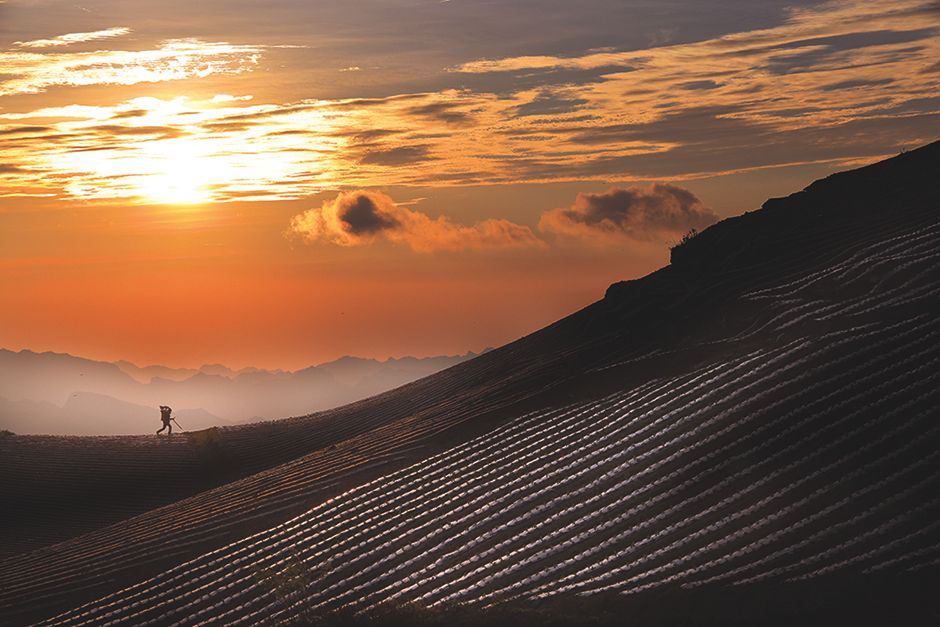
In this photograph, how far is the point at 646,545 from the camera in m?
16.7

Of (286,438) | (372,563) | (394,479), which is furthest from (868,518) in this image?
(286,438)

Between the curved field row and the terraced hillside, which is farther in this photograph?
the curved field row

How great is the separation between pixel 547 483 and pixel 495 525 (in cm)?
137

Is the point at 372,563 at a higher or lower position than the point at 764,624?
higher

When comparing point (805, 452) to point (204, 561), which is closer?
point (805, 452)

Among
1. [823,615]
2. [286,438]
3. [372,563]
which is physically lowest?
[823,615]

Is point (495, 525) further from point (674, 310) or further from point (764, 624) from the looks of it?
point (674, 310)

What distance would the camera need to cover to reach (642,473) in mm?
18891

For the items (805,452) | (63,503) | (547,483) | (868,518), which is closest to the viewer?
(868,518)

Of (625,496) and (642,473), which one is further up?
(642,473)

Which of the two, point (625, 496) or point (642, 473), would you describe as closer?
point (625, 496)

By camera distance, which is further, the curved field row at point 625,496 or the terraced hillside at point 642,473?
the curved field row at point 625,496

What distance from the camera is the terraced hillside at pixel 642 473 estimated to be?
16406 mm

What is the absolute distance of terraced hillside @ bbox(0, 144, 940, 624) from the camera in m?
16.4
